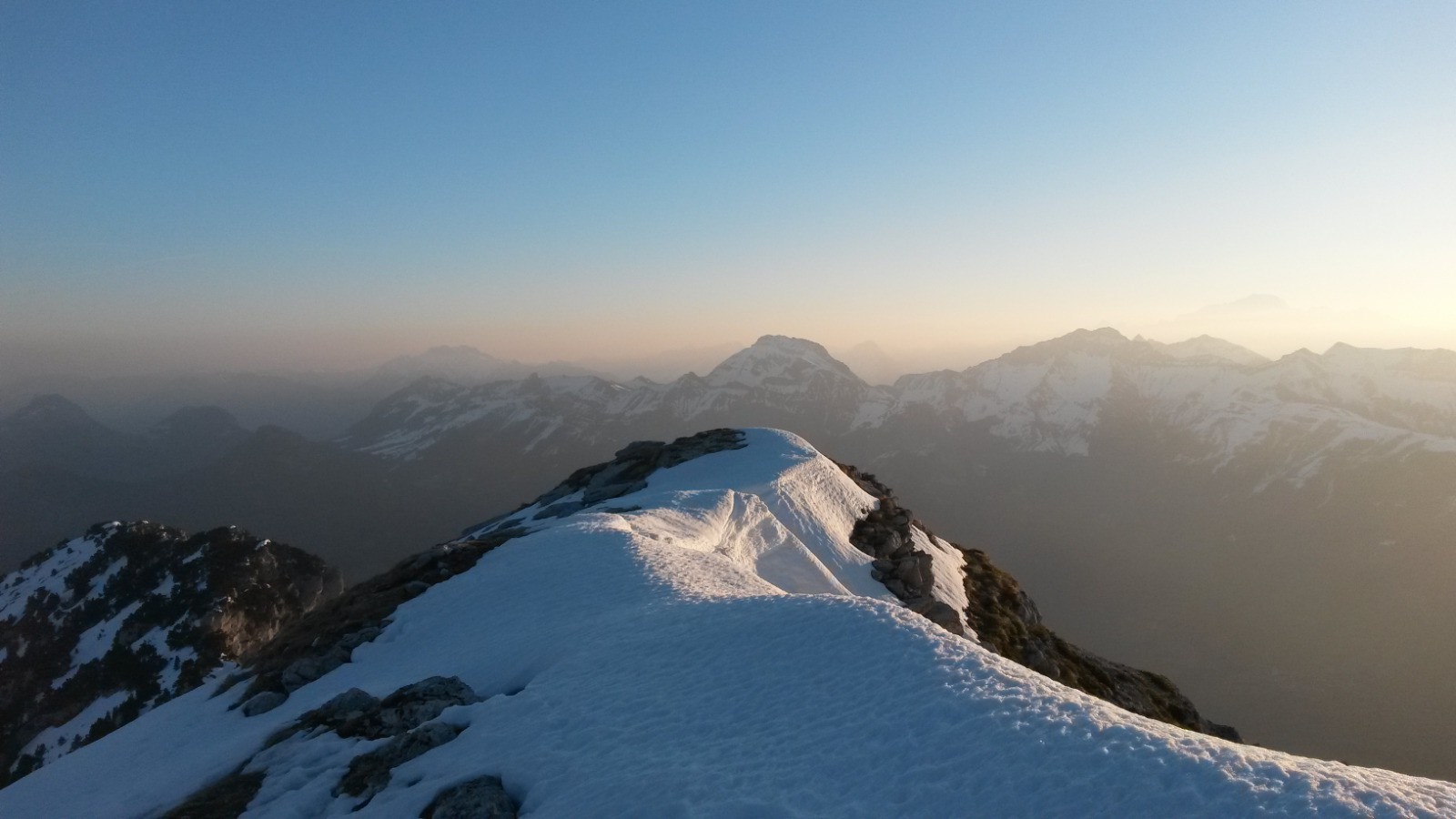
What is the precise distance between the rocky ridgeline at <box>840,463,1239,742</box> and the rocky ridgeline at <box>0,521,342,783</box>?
269ft

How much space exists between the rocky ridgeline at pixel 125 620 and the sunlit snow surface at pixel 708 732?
77.4 metres

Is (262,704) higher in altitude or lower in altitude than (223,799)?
lower

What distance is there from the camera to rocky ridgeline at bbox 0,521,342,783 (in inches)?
3113

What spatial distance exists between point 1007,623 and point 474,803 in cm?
3798

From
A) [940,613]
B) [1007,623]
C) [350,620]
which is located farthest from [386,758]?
[1007,623]

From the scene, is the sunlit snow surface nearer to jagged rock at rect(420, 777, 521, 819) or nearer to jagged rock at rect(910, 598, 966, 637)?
jagged rock at rect(420, 777, 521, 819)

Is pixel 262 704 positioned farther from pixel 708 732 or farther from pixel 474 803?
pixel 708 732

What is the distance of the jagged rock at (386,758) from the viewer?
13.4 m

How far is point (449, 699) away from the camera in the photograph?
16094 millimetres

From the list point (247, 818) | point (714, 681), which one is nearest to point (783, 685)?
point (714, 681)

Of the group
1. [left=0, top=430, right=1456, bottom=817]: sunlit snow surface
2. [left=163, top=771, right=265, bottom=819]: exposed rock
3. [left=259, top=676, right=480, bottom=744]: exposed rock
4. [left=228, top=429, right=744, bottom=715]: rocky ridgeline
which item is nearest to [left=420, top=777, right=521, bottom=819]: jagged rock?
[left=0, top=430, right=1456, bottom=817]: sunlit snow surface

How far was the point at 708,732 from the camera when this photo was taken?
40.7ft

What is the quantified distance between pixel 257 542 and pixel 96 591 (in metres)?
20.5

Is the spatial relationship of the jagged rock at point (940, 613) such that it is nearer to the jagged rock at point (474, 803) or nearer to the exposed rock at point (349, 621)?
the exposed rock at point (349, 621)
